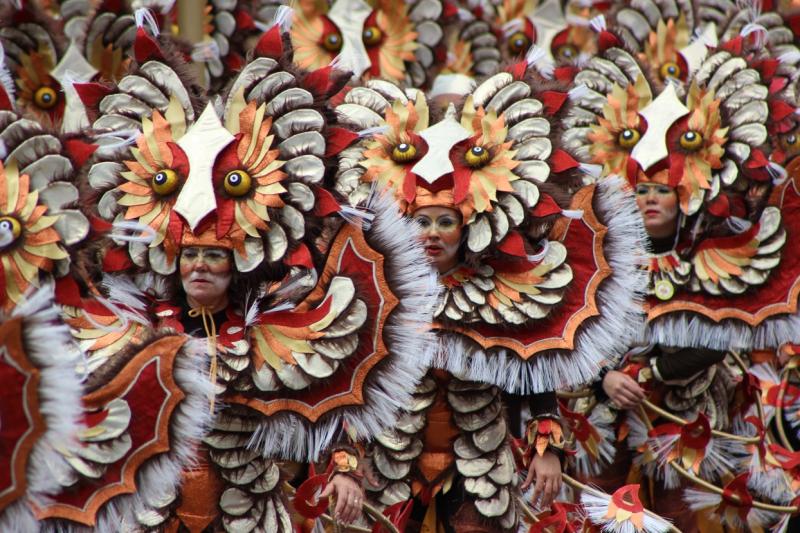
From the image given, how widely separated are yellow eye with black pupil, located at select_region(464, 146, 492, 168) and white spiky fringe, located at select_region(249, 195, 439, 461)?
55cm

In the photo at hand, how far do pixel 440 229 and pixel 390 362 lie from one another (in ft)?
2.37

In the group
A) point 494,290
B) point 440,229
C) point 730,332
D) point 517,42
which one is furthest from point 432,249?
point 517,42

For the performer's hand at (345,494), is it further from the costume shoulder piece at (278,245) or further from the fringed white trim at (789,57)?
the fringed white trim at (789,57)

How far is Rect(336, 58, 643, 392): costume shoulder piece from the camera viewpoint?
185 inches

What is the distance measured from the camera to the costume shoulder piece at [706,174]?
565 centimetres

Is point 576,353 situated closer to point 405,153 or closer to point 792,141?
point 405,153

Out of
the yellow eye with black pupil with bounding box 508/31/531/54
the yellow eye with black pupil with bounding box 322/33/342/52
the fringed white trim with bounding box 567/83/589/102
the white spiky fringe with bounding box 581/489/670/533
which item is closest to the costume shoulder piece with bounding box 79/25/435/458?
the fringed white trim with bounding box 567/83/589/102

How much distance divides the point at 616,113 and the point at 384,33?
5.44 feet

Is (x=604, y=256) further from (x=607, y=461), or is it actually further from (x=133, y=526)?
(x=133, y=526)

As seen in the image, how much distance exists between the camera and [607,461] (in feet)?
19.6

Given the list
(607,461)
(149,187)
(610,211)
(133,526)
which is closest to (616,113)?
(610,211)

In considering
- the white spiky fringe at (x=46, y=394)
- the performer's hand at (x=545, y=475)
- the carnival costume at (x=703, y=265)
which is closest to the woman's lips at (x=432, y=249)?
the performer's hand at (x=545, y=475)

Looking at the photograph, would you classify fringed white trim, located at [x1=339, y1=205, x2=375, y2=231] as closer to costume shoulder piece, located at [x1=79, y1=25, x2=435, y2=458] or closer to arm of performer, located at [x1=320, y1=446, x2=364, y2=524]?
costume shoulder piece, located at [x1=79, y1=25, x2=435, y2=458]

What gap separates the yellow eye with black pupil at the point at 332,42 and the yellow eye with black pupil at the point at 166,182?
2.81 metres
